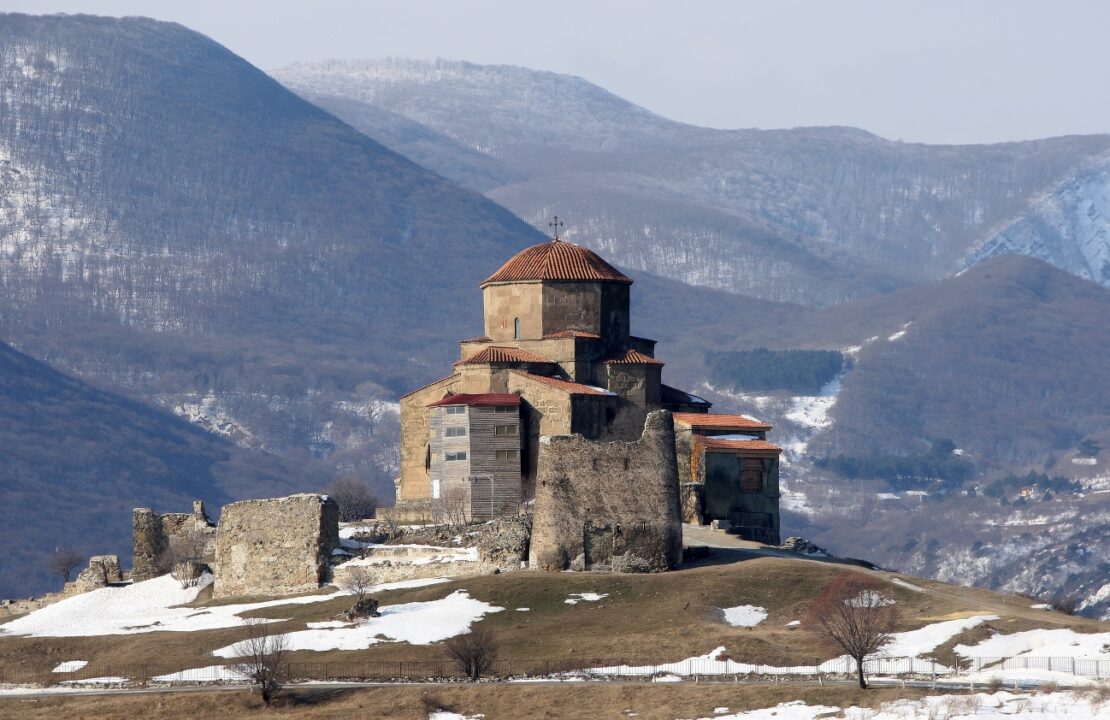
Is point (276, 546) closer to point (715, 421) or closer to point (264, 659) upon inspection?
point (264, 659)

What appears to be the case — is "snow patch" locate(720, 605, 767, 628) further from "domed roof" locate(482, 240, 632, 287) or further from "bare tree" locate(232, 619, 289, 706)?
"domed roof" locate(482, 240, 632, 287)

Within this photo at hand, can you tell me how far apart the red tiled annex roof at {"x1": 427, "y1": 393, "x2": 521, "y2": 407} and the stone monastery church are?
0.06m

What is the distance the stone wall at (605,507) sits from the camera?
288 ft

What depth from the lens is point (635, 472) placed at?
A: 88.4 m

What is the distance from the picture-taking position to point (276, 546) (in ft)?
301

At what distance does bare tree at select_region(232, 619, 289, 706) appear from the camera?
240 feet

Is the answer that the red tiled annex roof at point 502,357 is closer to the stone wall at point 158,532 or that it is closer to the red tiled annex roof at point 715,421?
the red tiled annex roof at point 715,421

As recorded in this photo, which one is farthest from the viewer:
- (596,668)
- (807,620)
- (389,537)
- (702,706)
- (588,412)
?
(588,412)

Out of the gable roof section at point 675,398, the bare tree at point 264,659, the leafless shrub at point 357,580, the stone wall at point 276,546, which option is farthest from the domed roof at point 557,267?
the bare tree at point 264,659

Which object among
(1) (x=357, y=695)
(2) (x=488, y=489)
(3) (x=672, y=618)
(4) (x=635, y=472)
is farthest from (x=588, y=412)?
(1) (x=357, y=695)

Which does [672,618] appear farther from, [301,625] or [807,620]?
[301,625]

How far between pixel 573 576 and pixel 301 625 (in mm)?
10102

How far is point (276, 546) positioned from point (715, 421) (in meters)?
23.8

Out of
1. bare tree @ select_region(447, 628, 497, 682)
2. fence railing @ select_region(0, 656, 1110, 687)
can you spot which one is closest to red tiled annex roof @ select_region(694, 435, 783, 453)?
bare tree @ select_region(447, 628, 497, 682)
